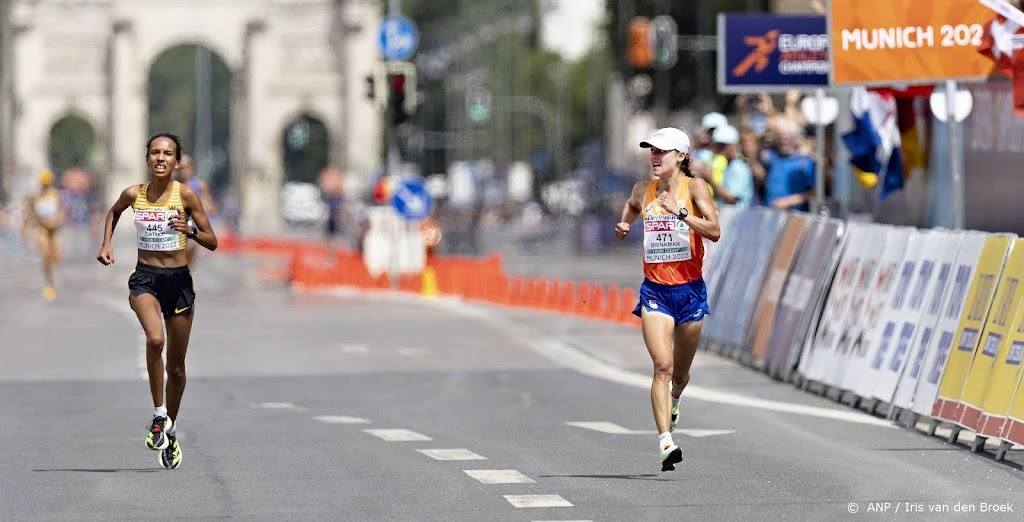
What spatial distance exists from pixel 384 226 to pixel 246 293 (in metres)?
3.79

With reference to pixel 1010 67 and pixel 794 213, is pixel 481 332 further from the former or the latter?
pixel 1010 67

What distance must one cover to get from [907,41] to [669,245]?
5.63 metres

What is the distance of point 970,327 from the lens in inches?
539

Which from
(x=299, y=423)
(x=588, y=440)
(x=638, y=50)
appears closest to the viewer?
(x=588, y=440)

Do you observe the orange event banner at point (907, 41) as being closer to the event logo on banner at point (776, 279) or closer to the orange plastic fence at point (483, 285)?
the event logo on banner at point (776, 279)

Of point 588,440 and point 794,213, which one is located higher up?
point 794,213

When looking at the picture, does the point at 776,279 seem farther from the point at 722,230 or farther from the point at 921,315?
the point at 921,315

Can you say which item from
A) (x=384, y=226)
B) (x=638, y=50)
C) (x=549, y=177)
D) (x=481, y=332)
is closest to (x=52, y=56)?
(x=549, y=177)

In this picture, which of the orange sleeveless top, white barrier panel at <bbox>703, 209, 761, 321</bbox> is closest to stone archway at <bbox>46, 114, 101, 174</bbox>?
white barrier panel at <bbox>703, 209, 761, 321</bbox>

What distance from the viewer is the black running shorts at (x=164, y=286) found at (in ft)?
41.2

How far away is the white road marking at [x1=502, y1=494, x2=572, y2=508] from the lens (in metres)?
10.6

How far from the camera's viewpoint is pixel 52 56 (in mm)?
96438

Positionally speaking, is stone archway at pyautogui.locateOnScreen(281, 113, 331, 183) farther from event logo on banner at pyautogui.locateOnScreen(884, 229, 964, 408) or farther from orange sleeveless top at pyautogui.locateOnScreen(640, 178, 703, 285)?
orange sleeveless top at pyautogui.locateOnScreen(640, 178, 703, 285)

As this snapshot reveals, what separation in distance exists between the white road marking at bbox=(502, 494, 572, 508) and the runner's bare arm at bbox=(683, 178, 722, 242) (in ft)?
5.86
